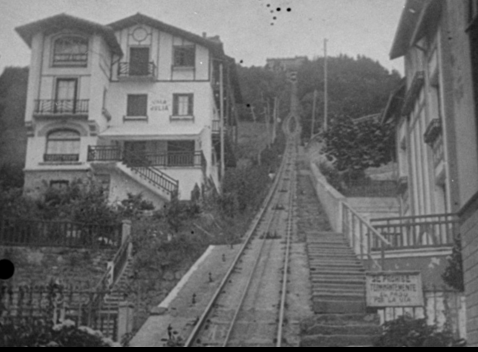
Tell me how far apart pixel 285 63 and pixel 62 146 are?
3403 millimetres

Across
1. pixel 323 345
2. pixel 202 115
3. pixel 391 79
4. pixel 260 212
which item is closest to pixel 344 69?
pixel 391 79

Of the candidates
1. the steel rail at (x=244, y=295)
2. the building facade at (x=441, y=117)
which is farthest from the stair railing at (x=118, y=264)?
the building facade at (x=441, y=117)

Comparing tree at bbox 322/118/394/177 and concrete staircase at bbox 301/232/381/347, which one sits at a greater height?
tree at bbox 322/118/394/177

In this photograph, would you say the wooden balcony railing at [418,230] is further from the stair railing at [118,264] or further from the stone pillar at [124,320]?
the stone pillar at [124,320]

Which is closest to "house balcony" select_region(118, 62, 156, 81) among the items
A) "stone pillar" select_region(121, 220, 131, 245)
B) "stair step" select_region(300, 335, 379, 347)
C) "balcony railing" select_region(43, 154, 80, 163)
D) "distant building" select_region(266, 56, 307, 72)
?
"balcony railing" select_region(43, 154, 80, 163)

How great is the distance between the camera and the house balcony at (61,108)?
11555 millimetres

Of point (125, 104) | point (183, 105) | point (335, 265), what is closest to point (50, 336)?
point (125, 104)

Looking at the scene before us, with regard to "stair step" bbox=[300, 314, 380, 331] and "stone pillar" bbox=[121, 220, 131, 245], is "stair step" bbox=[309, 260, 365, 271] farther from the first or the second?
"stone pillar" bbox=[121, 220, 131, 245]

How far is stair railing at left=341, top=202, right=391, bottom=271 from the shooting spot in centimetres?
1138

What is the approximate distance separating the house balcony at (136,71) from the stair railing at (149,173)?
118cm

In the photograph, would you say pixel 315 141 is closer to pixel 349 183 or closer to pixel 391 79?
pixel 349 183

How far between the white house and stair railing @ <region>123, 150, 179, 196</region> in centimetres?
1

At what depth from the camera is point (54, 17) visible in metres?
11.4

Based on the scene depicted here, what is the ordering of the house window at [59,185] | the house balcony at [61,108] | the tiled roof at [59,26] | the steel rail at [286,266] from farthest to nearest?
the house balcony at [61,108] → the tiled roof at [59,26] → the house window at [59,185] → the steel rail at [286,266]
